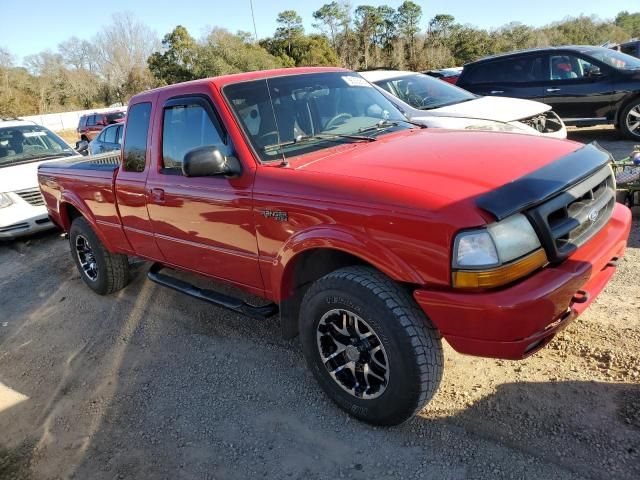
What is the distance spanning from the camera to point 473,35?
3662 cm

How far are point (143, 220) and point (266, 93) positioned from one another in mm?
1508

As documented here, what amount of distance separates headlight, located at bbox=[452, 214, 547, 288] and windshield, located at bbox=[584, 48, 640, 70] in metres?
8.27

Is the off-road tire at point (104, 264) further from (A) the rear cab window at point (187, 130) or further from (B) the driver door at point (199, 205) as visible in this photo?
(A) the rear cab window at point (187, 130)

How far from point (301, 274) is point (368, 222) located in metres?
0.76

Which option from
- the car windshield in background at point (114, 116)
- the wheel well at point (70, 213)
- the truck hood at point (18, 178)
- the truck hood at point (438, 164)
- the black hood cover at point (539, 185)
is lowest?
the wheel well at point (70, 213)

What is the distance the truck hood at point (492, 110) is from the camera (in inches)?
266

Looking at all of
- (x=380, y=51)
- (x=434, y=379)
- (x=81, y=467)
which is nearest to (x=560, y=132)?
(x=434, y=379)

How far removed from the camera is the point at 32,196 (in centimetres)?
764

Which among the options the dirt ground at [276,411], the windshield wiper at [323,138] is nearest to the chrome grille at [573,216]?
the dirt ground at [276,411]

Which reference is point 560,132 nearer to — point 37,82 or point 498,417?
point 498,417

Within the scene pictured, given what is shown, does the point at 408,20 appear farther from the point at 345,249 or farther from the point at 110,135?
the point at 345,249

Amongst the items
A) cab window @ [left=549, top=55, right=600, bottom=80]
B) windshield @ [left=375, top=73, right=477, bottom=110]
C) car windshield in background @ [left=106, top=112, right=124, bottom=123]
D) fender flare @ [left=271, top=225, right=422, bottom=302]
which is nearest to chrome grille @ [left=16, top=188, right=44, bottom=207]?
windshield @ [left=375, top=73, right=477, bottom=110]

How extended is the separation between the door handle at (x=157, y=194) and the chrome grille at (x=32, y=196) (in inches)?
188

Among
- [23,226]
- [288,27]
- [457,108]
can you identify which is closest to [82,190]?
[23,226]
